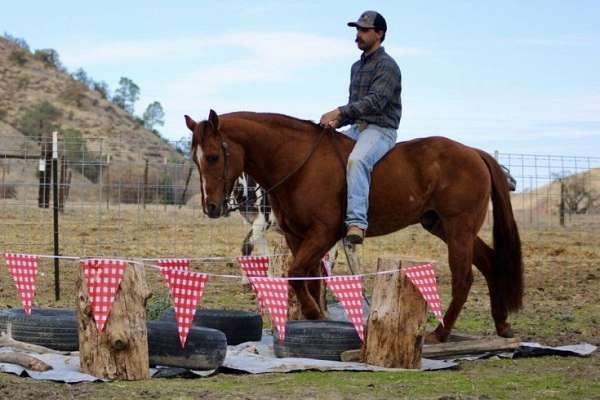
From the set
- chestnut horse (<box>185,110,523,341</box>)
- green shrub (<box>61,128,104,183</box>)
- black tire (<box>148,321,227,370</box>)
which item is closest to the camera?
black tire (<box>148,321,227,370</box>)

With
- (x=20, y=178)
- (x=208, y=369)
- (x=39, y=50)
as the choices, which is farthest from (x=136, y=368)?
(x=39, y=50)

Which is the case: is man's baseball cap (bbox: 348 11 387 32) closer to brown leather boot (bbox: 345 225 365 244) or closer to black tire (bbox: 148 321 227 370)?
brown leather boot (bbox: 345 225 365 244)

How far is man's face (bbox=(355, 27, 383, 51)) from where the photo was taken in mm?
8938

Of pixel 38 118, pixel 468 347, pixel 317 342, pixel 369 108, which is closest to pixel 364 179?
pixel 369 108

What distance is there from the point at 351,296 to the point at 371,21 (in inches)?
97.2

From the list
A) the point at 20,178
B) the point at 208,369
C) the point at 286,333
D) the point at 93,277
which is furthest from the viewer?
the point at 20,178

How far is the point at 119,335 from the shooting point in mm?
7062

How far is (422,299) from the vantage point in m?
7.89

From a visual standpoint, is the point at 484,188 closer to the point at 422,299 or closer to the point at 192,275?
the point at 422,299

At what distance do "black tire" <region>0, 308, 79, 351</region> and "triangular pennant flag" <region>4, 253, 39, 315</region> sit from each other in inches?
16.0

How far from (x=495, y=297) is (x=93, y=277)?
3.91 metres

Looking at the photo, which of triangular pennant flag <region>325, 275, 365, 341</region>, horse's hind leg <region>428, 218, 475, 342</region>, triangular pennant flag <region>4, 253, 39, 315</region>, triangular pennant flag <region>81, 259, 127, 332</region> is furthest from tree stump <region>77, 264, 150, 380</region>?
horse's hind leg <region>428, 218, 475, 342</region>

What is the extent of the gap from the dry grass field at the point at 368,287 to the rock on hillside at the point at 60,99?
1568 inches

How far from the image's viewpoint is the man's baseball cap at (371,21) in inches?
351
